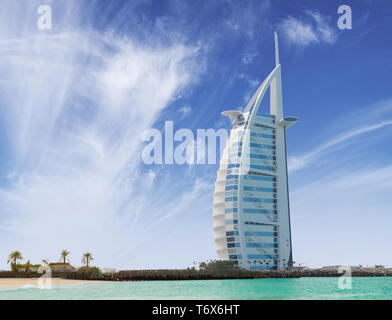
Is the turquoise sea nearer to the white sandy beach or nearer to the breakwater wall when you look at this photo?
the white sandy beach

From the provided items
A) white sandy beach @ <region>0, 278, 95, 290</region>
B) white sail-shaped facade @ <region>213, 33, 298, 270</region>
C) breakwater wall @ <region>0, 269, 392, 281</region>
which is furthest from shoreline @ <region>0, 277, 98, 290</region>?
white sail-shaped facade @ <region>213, 33, 298, 270</region>

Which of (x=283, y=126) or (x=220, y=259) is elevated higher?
(x=283, y=126)

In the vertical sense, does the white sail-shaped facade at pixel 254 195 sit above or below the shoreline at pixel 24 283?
Result: above

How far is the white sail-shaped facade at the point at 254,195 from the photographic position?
101 metres

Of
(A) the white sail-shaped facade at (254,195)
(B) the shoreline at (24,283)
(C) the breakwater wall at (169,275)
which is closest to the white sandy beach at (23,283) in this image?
(B) the shoreline at (24,283)

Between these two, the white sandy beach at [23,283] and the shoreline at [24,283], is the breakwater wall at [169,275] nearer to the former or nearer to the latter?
the shoreline at [24,283]

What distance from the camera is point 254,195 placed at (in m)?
103

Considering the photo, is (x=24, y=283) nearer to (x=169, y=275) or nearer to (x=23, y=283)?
(x=23, y=283)

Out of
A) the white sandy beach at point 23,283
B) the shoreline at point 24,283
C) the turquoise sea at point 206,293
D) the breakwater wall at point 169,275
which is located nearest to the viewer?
the turquoise sea at point 206,293
